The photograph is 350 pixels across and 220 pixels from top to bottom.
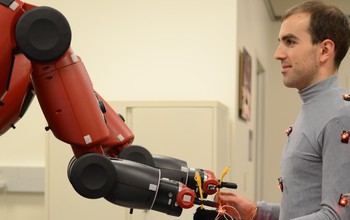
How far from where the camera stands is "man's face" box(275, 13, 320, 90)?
1.63 meters

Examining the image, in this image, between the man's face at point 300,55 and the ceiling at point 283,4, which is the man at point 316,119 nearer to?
the man's face at point 300,55

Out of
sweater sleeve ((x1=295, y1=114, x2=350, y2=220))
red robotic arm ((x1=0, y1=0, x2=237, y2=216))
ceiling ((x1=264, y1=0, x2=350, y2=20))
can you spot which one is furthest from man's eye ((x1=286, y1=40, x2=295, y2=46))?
ceiling ((x1=264, y1=0, x2=350, y2=20))

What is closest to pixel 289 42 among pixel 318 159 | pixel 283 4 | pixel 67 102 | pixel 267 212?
pixel 318 159

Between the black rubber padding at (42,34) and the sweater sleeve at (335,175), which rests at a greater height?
the black rubber padding at (42,34)

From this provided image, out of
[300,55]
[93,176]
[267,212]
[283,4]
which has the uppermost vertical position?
[283,4]

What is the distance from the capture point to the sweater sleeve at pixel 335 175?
1.45m

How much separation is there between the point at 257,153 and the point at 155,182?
156 inches

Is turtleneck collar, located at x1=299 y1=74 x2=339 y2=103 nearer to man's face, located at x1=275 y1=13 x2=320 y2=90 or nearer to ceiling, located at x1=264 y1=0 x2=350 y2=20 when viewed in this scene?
man's face, located at x1=275 y1=13 x2=320 y2=90

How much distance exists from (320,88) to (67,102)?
Answer: 73cm

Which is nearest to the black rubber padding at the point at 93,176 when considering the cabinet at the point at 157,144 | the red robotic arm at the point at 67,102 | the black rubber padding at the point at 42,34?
the red robotic arm at the point at 67,102

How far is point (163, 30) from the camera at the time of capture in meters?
3.57

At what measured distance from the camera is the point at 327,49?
1630 millimetres

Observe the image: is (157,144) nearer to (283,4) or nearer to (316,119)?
(316,119)

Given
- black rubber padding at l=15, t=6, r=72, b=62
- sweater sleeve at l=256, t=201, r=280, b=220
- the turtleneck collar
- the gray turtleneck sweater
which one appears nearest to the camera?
black rubber padding at l=15, t=6, r=72, b=62
